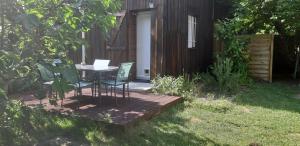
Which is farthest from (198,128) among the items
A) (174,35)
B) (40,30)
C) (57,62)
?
(174,35)

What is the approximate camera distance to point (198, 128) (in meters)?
5.21

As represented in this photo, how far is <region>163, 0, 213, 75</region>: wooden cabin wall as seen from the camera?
27.5 feet

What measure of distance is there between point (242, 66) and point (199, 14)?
2191 millimetres

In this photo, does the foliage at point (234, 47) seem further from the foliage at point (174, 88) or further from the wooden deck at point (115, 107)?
the wooden deck at point (115, 107)

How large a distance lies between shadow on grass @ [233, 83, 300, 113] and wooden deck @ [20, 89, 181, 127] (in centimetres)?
183

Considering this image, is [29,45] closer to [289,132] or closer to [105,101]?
[105,101]

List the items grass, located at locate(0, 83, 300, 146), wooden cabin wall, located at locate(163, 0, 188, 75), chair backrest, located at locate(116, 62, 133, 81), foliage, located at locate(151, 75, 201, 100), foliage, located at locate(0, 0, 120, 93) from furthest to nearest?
wooden cabin wall, located at locate(163, 0, 188, 75) → foliage, located at locate(151, 75, 201, 100) → chair backrest, located at locate(116, 62, 133, 81) → grass, located at locate(0, 83, 300, 146) → foliage, located at locate(0, 0, 120, 93)

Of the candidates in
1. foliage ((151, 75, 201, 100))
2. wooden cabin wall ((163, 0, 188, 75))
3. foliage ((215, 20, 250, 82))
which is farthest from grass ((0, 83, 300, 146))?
foliage ((215, 20, 250, 82))

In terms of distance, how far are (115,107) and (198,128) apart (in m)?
1.61

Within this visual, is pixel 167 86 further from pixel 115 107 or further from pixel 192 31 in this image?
pixel 192 31

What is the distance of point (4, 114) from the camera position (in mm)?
3912

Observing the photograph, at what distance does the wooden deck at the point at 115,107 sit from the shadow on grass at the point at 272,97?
6.02 ft

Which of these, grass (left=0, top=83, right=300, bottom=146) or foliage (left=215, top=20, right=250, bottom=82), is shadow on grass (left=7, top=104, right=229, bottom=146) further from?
foliage (left=215, top=20, right=250, bottom=82)

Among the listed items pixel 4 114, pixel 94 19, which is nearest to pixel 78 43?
pixel 94 19
